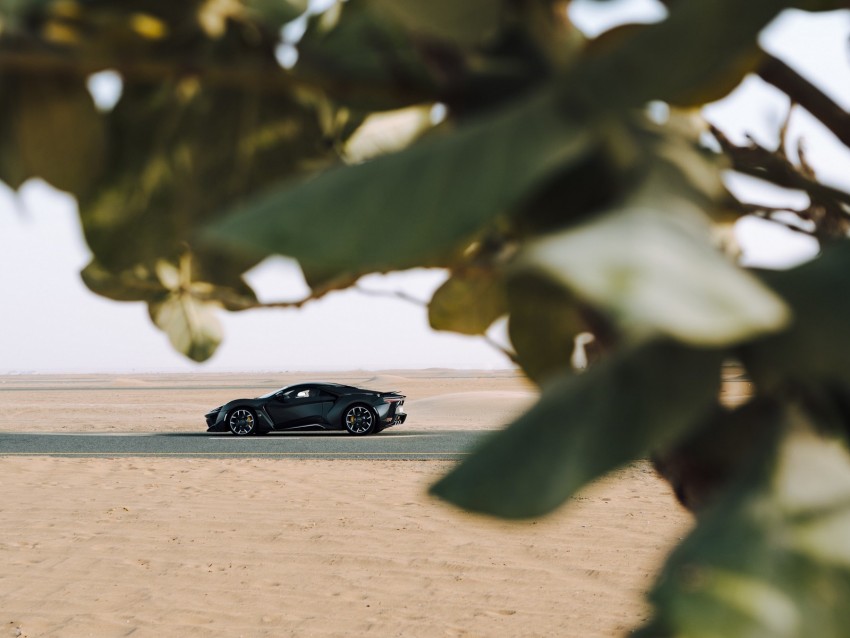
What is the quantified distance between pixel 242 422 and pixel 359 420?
2.70 m

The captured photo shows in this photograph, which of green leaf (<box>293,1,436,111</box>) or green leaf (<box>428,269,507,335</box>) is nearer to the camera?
green leaf (<box>293,1,436,111</box>)

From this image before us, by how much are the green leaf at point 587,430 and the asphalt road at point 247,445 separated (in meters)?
15.9

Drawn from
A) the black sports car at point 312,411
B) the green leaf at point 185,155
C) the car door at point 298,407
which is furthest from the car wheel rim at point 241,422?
the green leaf at point 185,155

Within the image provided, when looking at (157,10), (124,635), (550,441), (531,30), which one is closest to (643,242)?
(550,441)

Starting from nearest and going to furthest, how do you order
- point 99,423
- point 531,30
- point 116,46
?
point 531,30
point 116,46
point 99,423

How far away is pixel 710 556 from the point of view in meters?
0.25

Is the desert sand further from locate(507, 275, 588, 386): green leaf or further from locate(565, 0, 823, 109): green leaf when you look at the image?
locate(565, 0, 823, 109): green leaf

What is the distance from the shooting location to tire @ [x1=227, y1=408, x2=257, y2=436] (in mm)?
20281

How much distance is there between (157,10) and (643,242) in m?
0.39

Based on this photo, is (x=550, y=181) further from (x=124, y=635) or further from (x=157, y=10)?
(x=124, y=635)

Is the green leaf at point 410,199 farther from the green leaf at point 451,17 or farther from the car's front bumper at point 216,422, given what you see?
the car's front bumper at point 216,422

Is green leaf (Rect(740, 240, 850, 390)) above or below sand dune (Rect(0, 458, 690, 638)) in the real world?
above

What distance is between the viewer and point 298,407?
19688 millimetres

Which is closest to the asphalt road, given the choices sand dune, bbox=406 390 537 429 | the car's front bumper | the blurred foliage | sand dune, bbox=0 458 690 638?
the car's front bumper
